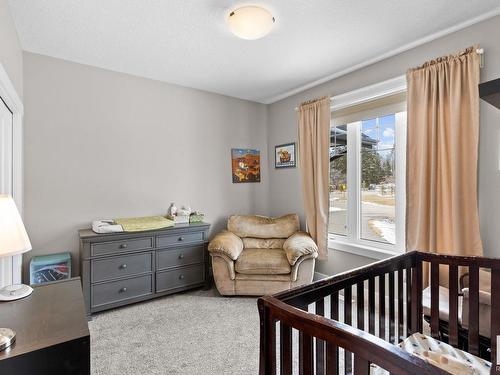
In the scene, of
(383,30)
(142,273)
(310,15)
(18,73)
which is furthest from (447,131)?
(18,73)

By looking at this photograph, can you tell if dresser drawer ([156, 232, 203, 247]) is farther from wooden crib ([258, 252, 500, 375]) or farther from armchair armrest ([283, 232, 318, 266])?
wooden crib ([258, 252, 500, 375])

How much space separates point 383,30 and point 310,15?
2.17 ft

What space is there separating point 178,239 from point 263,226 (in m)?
1.10

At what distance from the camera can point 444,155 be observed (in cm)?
224

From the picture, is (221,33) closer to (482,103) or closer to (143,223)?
(143,223)

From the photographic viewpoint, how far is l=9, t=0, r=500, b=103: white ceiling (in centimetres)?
196

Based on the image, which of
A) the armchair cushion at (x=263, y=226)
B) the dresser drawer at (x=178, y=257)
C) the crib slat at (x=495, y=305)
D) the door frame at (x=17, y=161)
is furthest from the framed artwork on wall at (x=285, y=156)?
the door frame at (x=17, y=161)

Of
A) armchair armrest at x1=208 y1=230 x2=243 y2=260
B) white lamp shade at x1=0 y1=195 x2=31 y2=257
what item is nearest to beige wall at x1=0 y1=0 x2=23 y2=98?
white lamp shade at x1=0 y1=195 x2=31 y2=257

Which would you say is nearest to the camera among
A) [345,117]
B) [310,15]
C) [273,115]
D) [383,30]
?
[310,15]

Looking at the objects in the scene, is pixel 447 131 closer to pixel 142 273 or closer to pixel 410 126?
pixel 410 126

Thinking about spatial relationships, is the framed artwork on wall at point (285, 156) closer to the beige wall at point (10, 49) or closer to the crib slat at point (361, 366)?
the beige wall at point (10, 49)

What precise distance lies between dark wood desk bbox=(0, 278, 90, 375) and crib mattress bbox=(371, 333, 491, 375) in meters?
1.12

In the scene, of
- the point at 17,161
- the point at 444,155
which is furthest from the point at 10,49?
the point at 444,155

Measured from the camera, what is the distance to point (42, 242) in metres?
2.70
